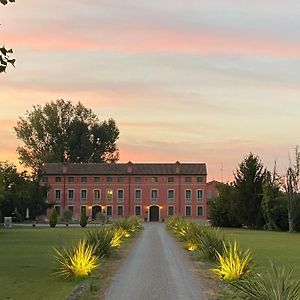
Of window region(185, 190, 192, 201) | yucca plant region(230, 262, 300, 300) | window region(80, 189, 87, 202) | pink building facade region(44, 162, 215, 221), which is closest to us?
yucca plant region(230, 262, 300, 300)

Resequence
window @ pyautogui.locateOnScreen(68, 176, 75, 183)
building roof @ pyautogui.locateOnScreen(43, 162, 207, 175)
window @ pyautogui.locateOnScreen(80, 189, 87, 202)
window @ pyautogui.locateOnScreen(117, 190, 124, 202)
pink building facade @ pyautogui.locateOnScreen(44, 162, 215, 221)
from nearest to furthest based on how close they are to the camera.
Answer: building roof @ pyautogui.locateOnScreen(43, 162, 207, 175) < window @ pyautogui.locateOnScreen(68, 176, 75, 183) < pink building facade @ pyautogui.locateOnScreen(44, 162, 215, 221) < window @ pyautogui.locateOnScreen(80, 189, 87, 202) < window @ pyautogui.locateOnScreen(117, 190, 124, 202)

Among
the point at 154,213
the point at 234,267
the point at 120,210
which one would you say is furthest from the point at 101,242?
the point at 120,210

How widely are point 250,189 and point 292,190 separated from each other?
533 cm

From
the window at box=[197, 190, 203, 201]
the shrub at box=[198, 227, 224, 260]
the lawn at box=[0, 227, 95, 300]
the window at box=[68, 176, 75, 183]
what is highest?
the window at box=[68, 176, 75, 183]

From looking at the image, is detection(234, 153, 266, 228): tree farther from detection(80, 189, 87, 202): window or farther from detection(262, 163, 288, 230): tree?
detection(80, 189, 87, 202): window

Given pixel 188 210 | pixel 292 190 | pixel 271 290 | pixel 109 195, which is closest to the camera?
pixel 271 290

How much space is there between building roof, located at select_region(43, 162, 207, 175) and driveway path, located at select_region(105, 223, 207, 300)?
84.3 meters

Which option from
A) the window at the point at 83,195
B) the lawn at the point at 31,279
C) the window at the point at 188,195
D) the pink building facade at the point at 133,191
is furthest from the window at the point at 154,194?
the lawn at the point at 31,279

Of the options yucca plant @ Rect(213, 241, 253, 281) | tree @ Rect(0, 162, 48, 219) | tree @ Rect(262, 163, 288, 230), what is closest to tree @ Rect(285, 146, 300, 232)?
tree @ Rect(262, 163, 288, 230)

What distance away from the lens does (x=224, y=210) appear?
2970 inches

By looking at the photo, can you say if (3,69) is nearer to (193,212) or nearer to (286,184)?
(286,184)

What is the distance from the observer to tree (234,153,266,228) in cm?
7125

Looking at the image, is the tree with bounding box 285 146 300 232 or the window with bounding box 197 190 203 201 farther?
the window with bounding box 197 190 203 201

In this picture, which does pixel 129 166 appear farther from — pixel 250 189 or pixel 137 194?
pixel 250 189
